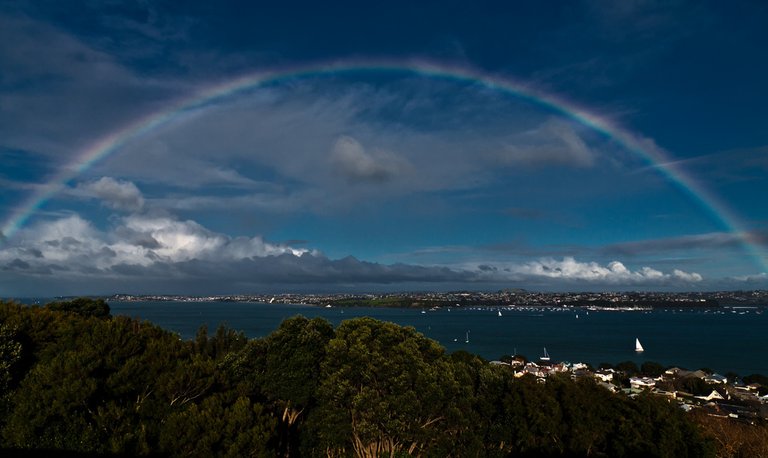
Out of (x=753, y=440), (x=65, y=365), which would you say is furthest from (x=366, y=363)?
(x=753, y=440)

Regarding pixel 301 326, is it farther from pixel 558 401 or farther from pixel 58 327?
pixel 558 401

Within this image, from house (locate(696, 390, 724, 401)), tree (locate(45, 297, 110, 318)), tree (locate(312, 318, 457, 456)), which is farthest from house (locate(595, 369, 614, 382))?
tree (locate(45, 297, 110, 318))

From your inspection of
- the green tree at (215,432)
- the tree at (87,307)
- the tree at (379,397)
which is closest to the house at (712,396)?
the tree at (379,397)

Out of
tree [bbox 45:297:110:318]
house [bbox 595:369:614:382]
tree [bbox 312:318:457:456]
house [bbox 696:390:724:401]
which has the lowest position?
house [bbox 595:369:614:382]

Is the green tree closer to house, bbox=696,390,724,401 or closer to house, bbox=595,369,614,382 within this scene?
house, bbox=696,390,724,401

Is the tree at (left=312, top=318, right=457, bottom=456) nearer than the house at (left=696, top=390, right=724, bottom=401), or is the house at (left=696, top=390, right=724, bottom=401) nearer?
the tree at (left=312, top=318, right=457, bottom=456)

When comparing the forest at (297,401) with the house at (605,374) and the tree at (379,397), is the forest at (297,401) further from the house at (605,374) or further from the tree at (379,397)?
the house at (605,374)

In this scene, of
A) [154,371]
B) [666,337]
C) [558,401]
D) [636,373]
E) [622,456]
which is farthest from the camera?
[666,337]

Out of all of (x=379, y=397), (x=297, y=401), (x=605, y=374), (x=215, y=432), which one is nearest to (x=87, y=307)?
(x=297, y=401)
